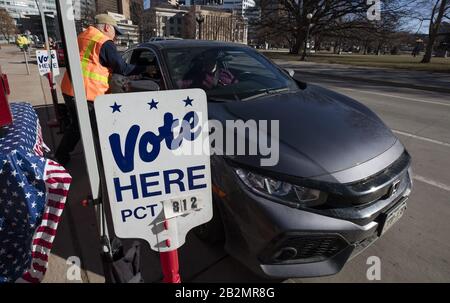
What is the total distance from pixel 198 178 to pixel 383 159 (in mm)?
1300

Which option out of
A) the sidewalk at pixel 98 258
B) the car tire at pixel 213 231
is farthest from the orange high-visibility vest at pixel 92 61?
the car tire at pixel 213 231

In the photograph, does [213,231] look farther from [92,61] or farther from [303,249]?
[92,61]

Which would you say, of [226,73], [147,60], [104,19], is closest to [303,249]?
[226,73]

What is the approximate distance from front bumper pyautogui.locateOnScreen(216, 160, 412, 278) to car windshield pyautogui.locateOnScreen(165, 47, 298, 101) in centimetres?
112

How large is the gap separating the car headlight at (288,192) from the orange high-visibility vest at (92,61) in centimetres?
244

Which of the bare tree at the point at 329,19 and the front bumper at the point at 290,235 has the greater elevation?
the bare tree at the point at 329,19

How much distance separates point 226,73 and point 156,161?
1874 millimetres

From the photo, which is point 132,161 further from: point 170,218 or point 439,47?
point 439,47

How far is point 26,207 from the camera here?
194 centimetres

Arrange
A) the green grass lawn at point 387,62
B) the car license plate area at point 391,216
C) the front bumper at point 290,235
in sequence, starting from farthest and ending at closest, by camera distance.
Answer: the green grass lawn at point 387,62 → the car license plate area at point 391,216 → the front bumper at point 290,235

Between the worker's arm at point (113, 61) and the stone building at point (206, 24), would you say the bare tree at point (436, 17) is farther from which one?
the stone building at point (206, 24)

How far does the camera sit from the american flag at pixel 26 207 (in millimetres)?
1926

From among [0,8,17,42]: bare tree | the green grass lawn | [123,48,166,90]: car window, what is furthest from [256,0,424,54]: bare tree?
[0,8,17,42]: bare tree

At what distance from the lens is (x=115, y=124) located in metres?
1.27
